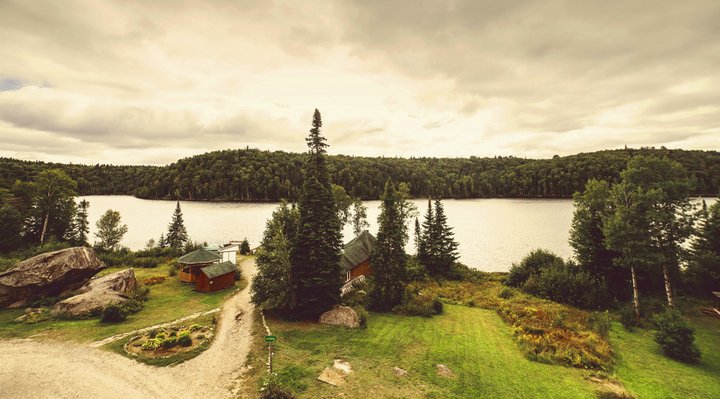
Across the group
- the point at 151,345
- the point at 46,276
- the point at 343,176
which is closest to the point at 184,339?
the point at 151,345

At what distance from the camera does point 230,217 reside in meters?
100

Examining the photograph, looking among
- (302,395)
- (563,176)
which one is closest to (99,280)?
(302,395)

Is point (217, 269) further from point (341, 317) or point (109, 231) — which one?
point (109, 231)

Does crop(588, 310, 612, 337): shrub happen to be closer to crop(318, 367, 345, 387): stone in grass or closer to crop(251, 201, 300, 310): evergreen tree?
crop(318, 367, 345, 387): stone in grass

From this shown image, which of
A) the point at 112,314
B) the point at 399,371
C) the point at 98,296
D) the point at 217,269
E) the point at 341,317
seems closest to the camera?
the point at 399,371

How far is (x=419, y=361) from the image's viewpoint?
18.5 metres

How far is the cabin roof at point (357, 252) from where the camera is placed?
37.6m

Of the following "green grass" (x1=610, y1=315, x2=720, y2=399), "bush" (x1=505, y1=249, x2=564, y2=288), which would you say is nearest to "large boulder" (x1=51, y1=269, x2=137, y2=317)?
"green grass" (x1=610, y1=315, x2=720, y2=399)

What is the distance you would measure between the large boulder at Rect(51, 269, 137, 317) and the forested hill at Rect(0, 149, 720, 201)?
10169cm

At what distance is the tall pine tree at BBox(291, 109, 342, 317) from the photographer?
25.2 meters

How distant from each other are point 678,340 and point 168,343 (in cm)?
3178

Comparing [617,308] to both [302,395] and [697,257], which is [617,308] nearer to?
[697,257]

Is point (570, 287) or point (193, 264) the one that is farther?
point (193, 264)

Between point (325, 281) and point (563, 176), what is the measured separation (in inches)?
6006
